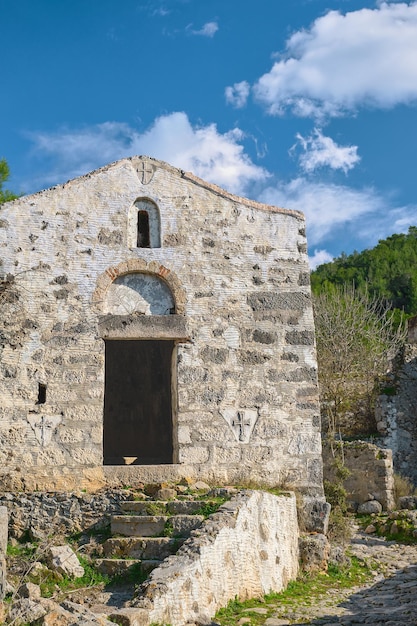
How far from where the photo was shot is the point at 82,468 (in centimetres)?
912

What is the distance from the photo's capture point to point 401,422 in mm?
16359

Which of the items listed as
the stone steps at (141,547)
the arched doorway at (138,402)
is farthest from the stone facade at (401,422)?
the stone steps at (141,547)

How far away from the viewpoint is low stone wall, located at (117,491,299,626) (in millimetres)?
6087

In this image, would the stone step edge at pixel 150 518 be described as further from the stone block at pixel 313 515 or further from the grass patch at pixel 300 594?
the stone block at pixel 313 515

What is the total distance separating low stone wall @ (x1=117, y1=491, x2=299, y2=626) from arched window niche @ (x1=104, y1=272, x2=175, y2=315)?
2920 mm

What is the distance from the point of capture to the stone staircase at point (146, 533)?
738 cm

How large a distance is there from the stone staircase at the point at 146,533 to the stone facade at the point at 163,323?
1054 mm

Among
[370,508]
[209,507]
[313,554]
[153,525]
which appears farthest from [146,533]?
[370,508]

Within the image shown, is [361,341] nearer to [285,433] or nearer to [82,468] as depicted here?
[285,433]

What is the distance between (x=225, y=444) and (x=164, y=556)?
2.34 meters

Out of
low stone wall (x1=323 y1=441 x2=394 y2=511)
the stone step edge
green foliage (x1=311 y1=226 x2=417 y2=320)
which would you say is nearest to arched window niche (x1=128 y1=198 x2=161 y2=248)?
the stone step edge

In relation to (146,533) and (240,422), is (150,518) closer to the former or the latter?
(146,533)

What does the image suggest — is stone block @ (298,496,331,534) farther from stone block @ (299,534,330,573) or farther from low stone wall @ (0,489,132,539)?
low stone wall @ (0,489,132,539)

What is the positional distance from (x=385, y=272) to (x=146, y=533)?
2714 centimetres
